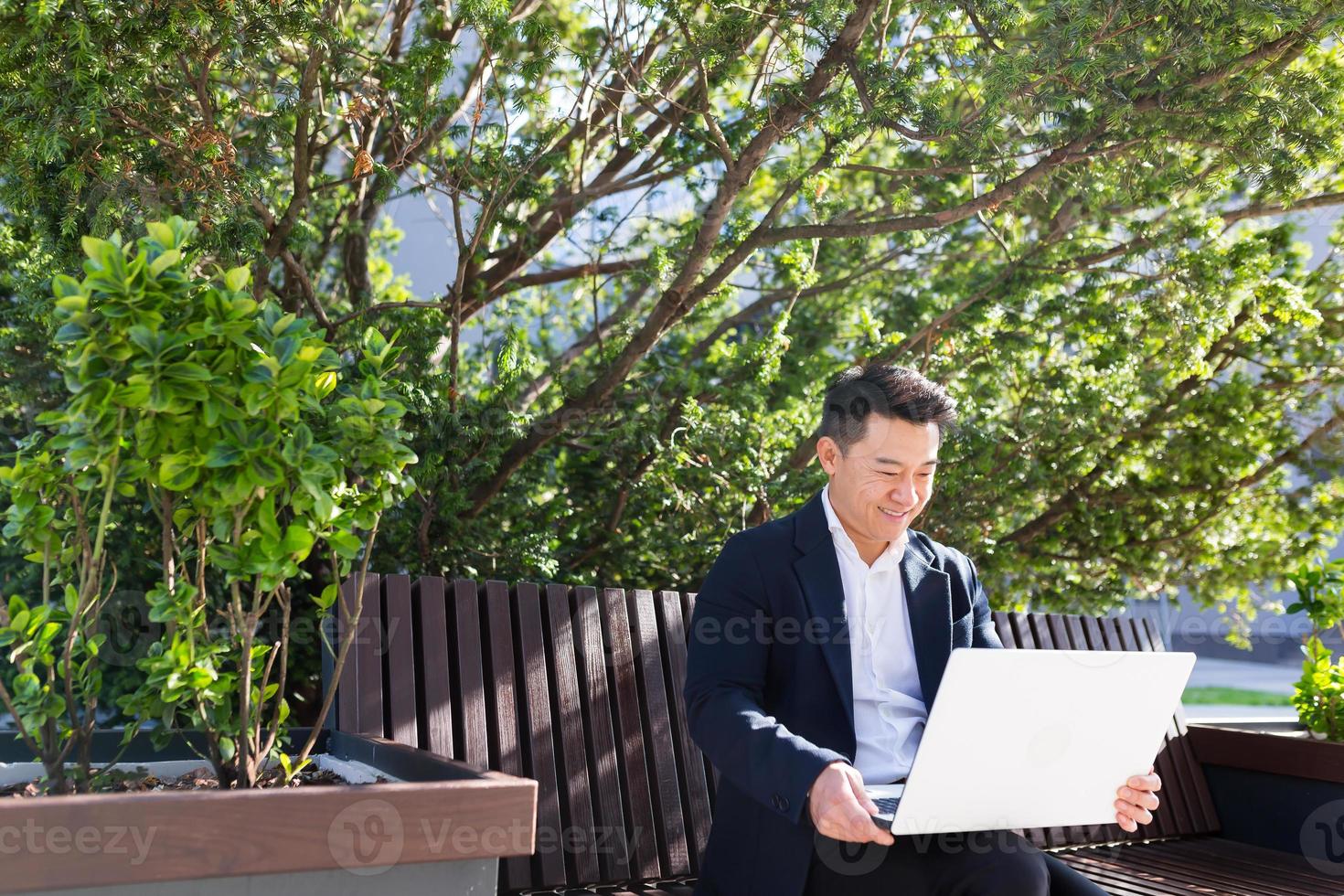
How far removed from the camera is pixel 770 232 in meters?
4.50

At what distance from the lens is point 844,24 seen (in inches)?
154

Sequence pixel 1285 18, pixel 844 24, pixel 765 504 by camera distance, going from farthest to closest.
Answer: pixel 765 504, pixel 844 24, pixel 1285 18

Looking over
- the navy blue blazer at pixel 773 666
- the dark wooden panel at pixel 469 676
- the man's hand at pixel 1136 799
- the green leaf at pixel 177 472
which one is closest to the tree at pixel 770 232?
the dark wooden panel at pixel 469 676

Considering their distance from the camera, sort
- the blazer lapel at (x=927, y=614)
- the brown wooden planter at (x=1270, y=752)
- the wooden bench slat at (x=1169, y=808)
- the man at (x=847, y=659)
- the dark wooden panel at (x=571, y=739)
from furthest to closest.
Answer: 1. the wooden bench slat at (x=1169, y=808)
2. the brown wooden planter at (x=1270, y=752)
3. the dark wooden panel at (x=571, y=739)
4. the blazer lapel at (x=927, y=614)
5. the man at (x=847, y=659)

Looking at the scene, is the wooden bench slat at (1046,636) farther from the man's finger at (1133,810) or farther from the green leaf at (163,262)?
the green leaf at (163,262)

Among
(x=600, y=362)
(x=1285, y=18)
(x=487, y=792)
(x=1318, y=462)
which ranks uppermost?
(x=1285, y=18)

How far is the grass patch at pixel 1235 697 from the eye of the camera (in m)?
16.7

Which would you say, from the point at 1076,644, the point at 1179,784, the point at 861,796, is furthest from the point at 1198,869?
the point at 861,796

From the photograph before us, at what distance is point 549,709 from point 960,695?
1.27 m

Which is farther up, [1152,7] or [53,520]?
[1152,7]

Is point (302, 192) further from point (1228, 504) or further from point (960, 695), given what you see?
point (1228, 504)

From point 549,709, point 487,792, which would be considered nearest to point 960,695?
point 487,792

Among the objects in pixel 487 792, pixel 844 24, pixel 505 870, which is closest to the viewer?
pixel 487 792

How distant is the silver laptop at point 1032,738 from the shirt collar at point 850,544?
560mm
